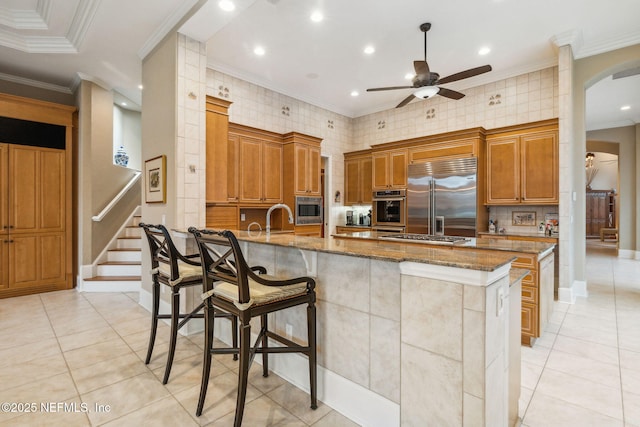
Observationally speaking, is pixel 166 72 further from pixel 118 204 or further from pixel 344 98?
pixel 344 98

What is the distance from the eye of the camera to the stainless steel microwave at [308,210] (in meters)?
5.26

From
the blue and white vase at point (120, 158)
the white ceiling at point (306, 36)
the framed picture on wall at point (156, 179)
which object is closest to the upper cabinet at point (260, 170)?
the white ceiling at point (306, 36)

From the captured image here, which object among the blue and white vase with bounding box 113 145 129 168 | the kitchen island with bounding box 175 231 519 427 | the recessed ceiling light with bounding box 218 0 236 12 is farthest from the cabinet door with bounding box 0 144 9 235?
the kitchen island with bounding box 175 231 519 427

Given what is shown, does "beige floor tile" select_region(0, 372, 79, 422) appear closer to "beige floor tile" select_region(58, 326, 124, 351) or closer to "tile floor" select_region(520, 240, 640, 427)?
"beige floor tile" select_region(58, 326, 124, 351)

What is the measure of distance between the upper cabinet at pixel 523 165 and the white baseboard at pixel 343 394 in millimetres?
4138

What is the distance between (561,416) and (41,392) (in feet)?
11.1

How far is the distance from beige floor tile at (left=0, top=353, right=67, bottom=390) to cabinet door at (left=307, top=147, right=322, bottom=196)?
12.8 ft

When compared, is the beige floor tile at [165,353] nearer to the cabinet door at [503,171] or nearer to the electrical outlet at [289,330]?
the electrical outlet at [289,330]

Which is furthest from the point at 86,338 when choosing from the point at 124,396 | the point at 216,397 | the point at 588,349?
the point at 588,349

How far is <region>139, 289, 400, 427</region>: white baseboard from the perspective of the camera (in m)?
1.65

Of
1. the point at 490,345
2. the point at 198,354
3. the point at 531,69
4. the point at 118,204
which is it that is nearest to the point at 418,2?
the point at 531,69

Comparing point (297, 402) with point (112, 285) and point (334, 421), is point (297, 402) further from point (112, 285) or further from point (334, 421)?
point (112, 285)

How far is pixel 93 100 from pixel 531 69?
672cm

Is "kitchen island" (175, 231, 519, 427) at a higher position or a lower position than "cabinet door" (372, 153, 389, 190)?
lower
